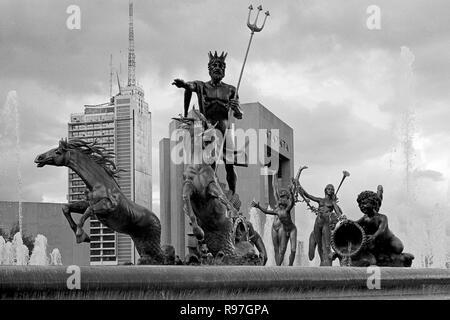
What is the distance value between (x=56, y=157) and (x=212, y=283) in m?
4.46

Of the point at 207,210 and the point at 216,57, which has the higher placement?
the point at 216,57

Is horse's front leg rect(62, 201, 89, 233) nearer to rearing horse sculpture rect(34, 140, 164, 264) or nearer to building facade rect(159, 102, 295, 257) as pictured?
rearing horse sculpture rect(34, 140, 164, 264)

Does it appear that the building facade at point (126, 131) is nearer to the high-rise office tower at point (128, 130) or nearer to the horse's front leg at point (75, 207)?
the high-rise office tower at point (128, 130)

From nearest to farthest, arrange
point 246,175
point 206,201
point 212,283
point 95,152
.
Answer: point 212,283 → point 95,152 → point 206,201 → point 246,175

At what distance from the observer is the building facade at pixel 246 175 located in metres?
46.6

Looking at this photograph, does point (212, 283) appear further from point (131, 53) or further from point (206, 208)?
point (131, 53)

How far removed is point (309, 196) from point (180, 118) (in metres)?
7.50

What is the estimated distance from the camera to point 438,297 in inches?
335

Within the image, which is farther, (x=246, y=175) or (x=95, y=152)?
(x=246, y=175)

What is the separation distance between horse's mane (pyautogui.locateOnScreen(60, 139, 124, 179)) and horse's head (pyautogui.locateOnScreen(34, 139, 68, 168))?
53mm

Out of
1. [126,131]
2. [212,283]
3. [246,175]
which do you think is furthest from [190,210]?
[246,175]

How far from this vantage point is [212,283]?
279 inches
